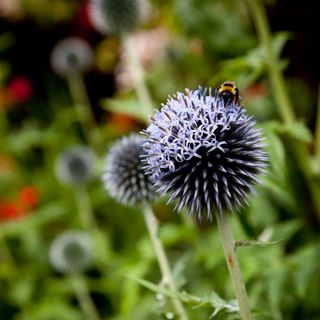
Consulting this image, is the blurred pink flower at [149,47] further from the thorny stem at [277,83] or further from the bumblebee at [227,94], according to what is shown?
the bumblebee at [227,94]

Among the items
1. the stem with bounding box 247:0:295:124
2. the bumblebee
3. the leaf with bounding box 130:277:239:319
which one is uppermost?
the stem with bounding box 247:0:295:124

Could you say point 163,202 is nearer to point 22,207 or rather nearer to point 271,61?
point 22,207

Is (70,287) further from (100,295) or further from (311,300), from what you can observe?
(311,300)

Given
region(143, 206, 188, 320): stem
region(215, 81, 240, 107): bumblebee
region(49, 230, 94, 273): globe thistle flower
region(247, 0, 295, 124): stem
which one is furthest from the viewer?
region(49, 230, 94, 273): globe thistle flower

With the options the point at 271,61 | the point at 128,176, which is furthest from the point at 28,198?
the point at 271,61

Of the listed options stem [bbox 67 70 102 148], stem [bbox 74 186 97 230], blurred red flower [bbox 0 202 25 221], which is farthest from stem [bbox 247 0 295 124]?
blurred red flower [bbox 0 202 25 221]

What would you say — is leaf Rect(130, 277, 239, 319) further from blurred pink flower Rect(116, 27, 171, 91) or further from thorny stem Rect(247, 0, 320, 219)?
blurred pink flower Rect(116, 27, 171, 91)
